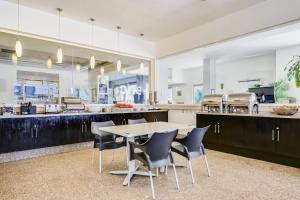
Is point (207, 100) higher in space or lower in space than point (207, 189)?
higher

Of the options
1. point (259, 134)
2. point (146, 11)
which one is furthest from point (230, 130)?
point (146, 11)

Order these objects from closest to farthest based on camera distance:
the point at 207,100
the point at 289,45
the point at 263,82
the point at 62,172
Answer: the point at 62,172, the point at 207,100, the point at 289,45, the point at 263,82

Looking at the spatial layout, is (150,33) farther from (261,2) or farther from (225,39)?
(261,2)

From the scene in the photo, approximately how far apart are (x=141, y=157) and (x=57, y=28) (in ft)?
12.2

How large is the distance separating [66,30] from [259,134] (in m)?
4.78

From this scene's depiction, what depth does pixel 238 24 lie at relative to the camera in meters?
4.42

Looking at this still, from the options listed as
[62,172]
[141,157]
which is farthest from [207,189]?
[62,172]

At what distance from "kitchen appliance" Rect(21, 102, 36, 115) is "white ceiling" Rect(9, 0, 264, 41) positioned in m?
2.08

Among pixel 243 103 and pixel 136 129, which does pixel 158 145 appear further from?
pixel 243 103

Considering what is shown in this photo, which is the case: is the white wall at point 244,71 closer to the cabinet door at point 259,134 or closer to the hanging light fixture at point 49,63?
the cabinet door at point 259,134

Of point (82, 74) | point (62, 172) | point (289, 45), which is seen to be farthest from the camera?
point (289, 45)

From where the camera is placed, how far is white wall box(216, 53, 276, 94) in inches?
294

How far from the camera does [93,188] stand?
257cm

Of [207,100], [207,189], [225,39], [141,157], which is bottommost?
[207,189]
